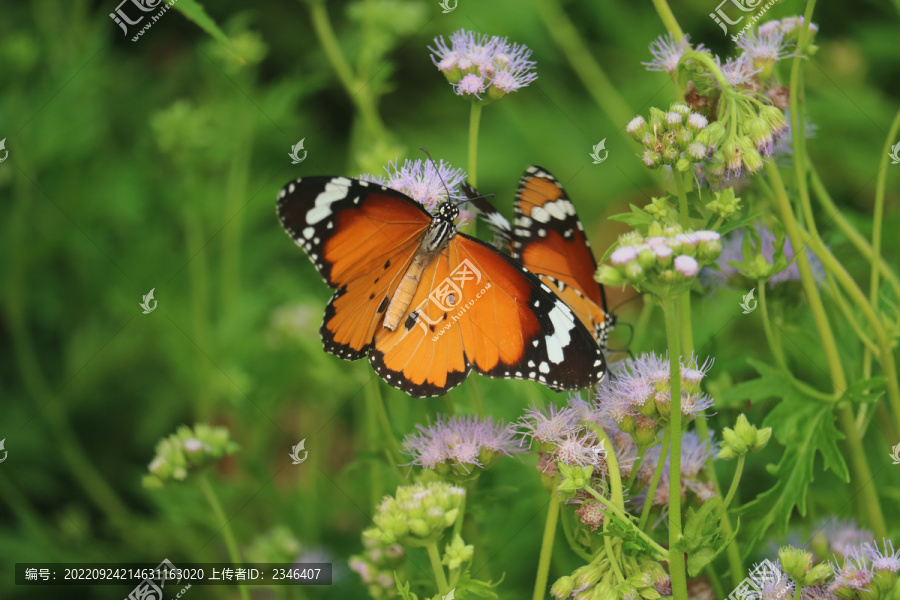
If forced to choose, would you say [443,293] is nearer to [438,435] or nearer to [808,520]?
[438,435]

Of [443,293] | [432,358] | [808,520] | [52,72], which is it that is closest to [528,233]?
[443,293]

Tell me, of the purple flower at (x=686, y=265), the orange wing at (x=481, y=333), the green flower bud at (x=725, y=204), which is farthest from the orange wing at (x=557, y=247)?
the purple flower at (x=686, y=265)

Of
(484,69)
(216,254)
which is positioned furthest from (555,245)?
(216,254)

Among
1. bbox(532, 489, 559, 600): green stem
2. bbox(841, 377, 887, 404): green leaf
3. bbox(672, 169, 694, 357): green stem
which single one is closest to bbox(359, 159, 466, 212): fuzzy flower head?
bbox(672, 169, 694, 357): green stem

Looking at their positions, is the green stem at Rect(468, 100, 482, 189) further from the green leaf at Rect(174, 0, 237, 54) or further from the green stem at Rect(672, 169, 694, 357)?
the green leaf at Rect(174, 0, 237, 54)

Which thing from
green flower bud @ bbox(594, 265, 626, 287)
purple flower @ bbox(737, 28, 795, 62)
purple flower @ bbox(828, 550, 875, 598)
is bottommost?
purple flower @ bbox(828, 550, 875, 598)

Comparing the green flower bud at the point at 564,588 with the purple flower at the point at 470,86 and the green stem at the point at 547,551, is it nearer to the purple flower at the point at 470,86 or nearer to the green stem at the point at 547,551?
the green stem at the point at 547,551
